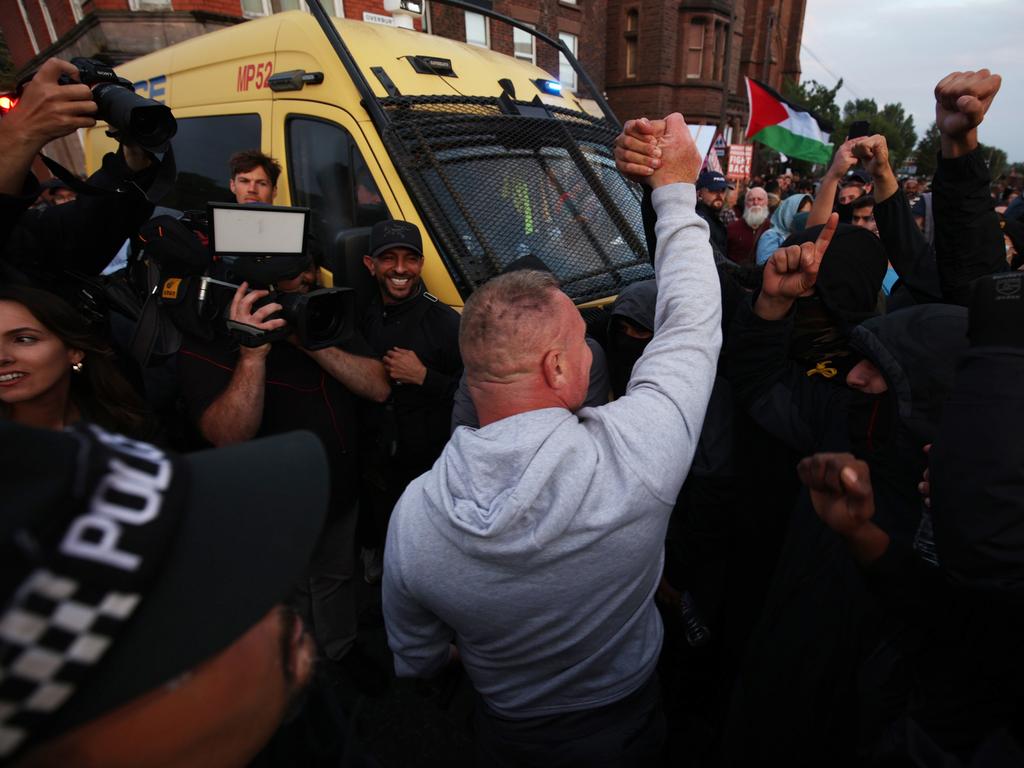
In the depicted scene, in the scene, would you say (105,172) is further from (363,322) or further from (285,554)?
(285,554)

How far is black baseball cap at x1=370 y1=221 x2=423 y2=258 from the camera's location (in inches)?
96.7

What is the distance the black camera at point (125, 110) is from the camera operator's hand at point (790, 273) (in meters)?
2.11

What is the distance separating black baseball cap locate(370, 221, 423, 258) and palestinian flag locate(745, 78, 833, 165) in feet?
23.4

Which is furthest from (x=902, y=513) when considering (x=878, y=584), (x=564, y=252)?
(x=564, y=252)

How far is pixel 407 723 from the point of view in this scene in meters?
2.38

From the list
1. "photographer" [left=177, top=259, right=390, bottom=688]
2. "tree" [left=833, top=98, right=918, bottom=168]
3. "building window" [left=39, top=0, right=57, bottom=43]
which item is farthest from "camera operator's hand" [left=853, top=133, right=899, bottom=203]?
"tree" [left=833, top=98, right=918, bottom=168]

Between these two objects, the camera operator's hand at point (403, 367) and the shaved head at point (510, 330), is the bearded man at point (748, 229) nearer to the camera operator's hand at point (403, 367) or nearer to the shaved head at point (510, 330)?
the camera operator's hand at point (403, 367)

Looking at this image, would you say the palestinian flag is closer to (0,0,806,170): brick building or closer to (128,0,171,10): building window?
(0,0,806,170): brick building

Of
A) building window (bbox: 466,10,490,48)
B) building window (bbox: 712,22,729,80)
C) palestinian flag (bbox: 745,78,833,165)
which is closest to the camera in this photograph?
palestinian flag (bbox: 745,78,833,165)

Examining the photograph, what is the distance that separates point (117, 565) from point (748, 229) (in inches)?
292

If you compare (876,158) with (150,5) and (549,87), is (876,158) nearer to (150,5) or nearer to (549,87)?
(549,87)

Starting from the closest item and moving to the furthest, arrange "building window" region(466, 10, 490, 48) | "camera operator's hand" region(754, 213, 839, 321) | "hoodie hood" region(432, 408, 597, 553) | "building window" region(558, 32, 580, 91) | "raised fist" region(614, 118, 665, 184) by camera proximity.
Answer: "hoodie hood" region(432, 408, 597, 553) → "raised fist" region(614, 118, 665, 184) → "camera operator's hand" region(754, 213, 839, 321) → "building window" region(466, 10, 490, 48) → "building window" region(558, 32, 580, 91)

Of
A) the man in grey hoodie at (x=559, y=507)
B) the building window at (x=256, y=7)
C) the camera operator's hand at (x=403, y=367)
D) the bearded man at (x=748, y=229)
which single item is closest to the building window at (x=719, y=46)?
the building window at (x=256, y=7)

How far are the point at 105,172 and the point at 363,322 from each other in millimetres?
1212
